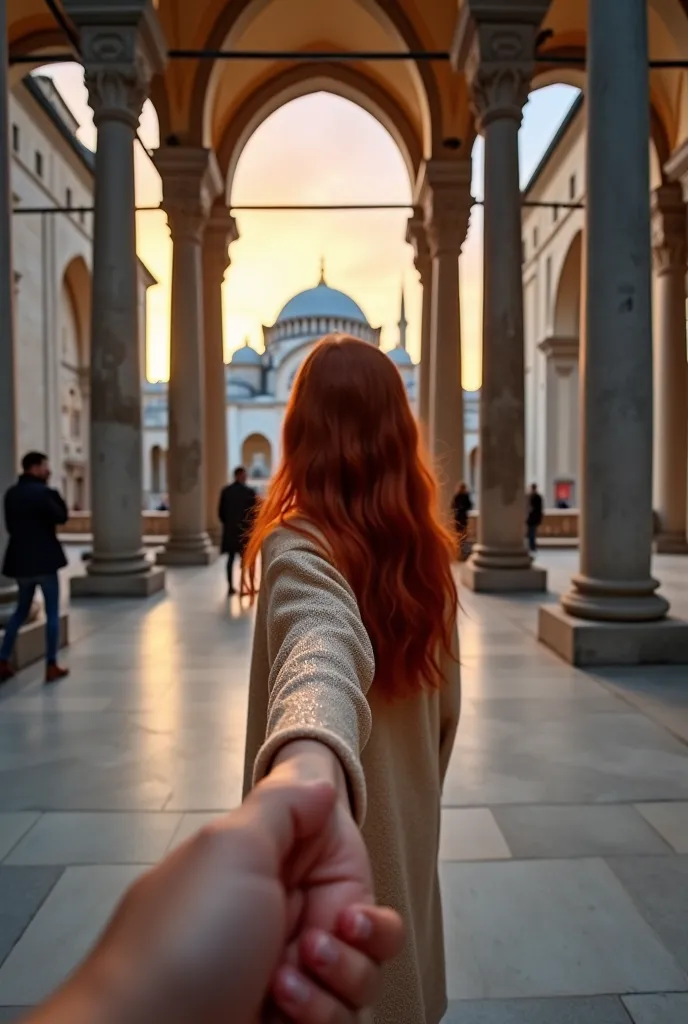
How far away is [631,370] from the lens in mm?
7258

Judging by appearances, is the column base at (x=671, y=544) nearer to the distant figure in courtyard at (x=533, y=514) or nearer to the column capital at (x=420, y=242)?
the distant figure in courtyard at (x=533, y=514)

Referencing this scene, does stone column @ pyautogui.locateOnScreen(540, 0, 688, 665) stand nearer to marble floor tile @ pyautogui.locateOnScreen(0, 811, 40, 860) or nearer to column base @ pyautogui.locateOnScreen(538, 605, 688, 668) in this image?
column base @ pyautogui.locateOnScreen(538, 605, 688, 668)

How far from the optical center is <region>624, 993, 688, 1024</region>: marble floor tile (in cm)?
248

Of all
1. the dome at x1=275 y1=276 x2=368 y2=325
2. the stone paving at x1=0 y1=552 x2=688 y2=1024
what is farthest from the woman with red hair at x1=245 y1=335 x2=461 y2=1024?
the dome at x1=275 y1=276 x2=368 y2=325

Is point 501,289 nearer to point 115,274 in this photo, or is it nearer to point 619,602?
point 115,274

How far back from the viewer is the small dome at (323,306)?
82688 millimetres

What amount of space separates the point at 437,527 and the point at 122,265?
1068cm

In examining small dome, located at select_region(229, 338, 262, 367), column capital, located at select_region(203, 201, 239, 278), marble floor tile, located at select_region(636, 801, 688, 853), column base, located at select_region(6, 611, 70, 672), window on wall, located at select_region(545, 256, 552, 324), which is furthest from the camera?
small dome, located at select_region(229, 338, 262, 367)

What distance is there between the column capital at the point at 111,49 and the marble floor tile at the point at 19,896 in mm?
10961

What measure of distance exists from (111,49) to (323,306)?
241 ft

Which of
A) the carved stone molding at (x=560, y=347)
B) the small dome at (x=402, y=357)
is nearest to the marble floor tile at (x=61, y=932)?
the carved stone molding at (x=560, y=347)

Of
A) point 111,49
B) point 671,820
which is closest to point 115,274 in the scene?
point 111,49

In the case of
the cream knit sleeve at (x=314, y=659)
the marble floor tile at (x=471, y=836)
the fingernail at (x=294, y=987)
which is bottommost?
the marble floor tile at (x=471, y=836)

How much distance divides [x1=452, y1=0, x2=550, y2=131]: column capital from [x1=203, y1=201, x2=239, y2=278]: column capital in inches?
346
